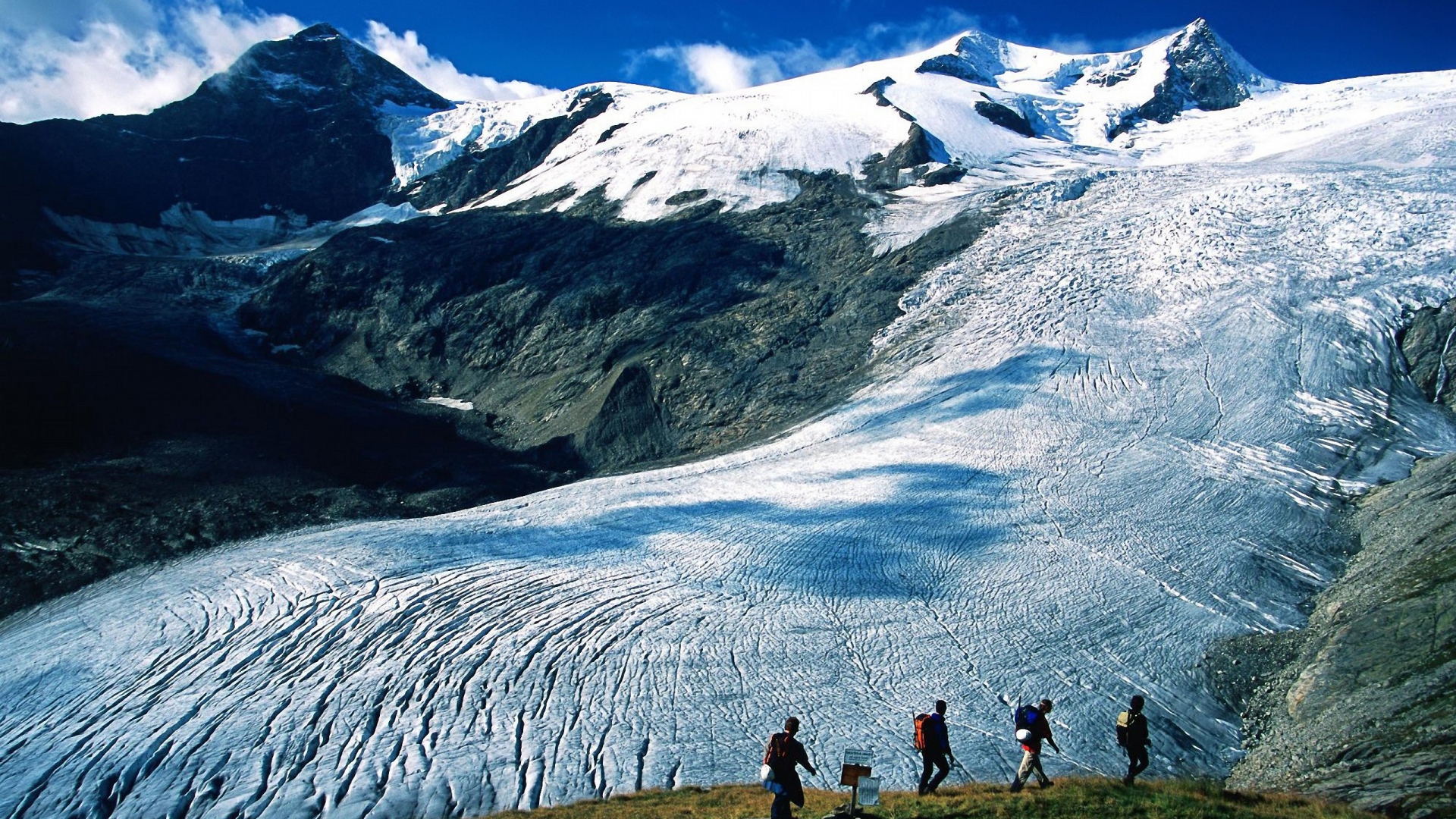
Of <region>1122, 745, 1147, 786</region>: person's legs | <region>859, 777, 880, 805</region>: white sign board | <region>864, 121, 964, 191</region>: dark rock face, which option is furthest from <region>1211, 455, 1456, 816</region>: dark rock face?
<region>864, 121, 964, 191</region>: dark rock face

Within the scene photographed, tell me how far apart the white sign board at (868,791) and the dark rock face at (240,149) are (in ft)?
284

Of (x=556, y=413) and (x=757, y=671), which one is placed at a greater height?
(x=556, y=413)

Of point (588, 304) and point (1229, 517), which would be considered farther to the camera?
point (588, 304)

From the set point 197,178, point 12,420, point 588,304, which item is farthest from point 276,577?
point 197,178

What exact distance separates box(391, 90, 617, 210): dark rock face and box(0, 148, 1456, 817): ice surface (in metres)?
61.4

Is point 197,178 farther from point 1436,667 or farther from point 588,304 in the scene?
point 1436,667

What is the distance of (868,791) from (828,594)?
1286 cm

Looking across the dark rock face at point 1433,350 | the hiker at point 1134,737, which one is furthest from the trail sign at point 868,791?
the dark rock face at point 1433,350

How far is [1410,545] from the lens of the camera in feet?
75.4

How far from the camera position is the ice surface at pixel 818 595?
1680 centimetres

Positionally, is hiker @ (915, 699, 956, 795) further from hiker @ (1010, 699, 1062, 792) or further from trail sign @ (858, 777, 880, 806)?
trail sign @ (858, 777, 880, 806)

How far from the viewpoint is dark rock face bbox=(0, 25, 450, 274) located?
84312mm

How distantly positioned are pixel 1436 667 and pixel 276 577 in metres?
26.5

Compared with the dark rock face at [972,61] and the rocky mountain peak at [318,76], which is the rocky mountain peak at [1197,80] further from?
the rocky mountain peak at [318,76]
